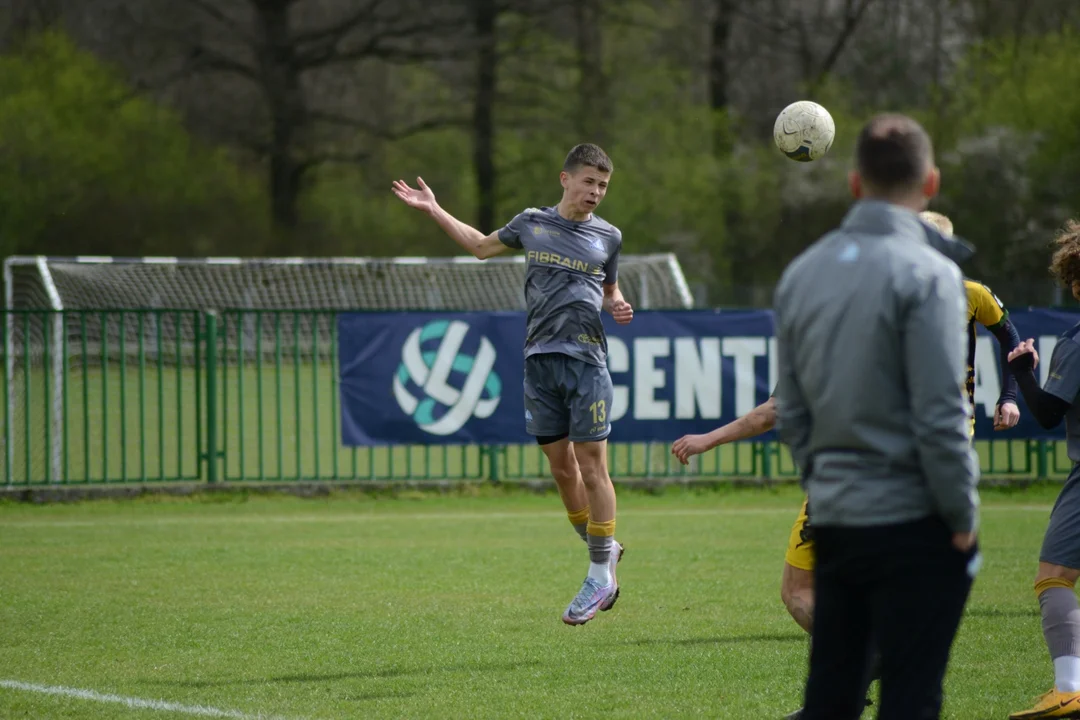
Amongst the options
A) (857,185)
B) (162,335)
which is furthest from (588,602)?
(162,335)

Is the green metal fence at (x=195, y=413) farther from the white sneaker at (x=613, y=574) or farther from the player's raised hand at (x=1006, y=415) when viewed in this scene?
the player's raised hand at (x=1006, y=415)

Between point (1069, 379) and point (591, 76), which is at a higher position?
point (591, 76)

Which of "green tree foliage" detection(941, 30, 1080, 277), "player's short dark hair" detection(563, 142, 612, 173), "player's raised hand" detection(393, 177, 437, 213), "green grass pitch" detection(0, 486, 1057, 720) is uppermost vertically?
"green tree foliage" detection(941, 30, 1080, 277)

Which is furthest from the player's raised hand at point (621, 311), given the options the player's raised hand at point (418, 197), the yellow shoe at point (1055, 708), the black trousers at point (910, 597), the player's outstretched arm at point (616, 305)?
the black trousers at point (910, 597)

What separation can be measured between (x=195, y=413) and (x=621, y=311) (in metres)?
8.24

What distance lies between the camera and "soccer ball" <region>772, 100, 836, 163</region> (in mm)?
7227

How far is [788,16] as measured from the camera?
129 feet

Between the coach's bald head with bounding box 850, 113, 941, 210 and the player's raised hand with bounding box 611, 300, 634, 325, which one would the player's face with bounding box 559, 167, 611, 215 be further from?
the coach's bald head with bounding box 850, 113, 941, 210

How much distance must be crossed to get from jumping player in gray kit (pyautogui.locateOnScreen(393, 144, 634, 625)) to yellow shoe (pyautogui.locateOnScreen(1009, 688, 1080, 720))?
2.36m

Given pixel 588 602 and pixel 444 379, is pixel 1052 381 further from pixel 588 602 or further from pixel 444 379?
pixel 444 379

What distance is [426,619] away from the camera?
795 cm

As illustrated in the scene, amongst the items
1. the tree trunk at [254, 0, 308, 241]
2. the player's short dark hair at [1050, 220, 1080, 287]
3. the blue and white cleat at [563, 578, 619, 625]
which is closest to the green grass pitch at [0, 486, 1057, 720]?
the blue and white cleat at [563, 578, 619, 625]

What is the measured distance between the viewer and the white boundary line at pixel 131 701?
18.6ft

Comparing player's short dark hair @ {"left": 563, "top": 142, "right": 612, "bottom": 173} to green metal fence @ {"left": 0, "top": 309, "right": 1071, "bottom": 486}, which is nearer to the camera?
player's short dark hair @ {"left": 563, "top": 142, "right": 612, "bottom": 173}
